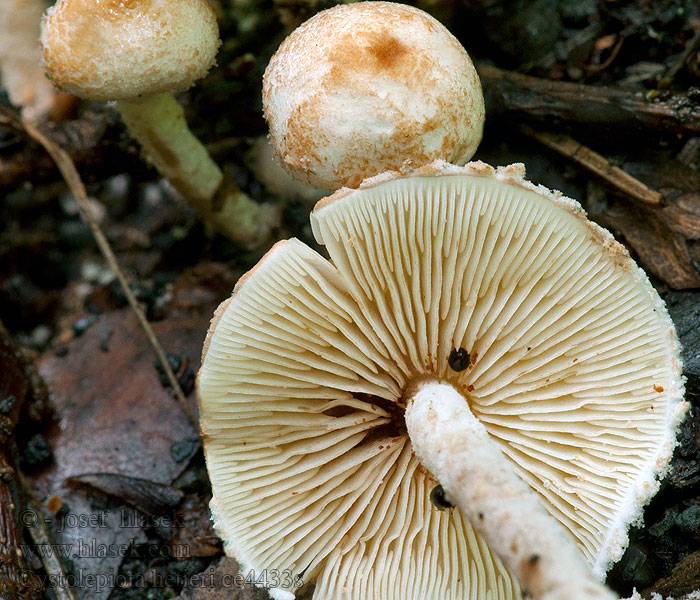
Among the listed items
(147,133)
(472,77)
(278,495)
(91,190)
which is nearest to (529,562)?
(278,495)

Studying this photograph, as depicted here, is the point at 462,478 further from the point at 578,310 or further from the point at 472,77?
the point at 472,77

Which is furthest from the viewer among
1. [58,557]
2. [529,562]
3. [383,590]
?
[58,557]

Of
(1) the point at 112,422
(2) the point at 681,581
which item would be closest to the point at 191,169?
(1) the point at 112,422

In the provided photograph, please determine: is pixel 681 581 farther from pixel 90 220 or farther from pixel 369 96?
pixel 90 220

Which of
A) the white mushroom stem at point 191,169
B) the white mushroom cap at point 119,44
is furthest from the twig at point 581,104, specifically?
the white mushroom cap at point 119,44

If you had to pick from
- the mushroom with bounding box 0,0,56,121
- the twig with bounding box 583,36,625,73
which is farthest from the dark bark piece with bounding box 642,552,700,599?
the mushroom with bounding box 0,0,56,121
